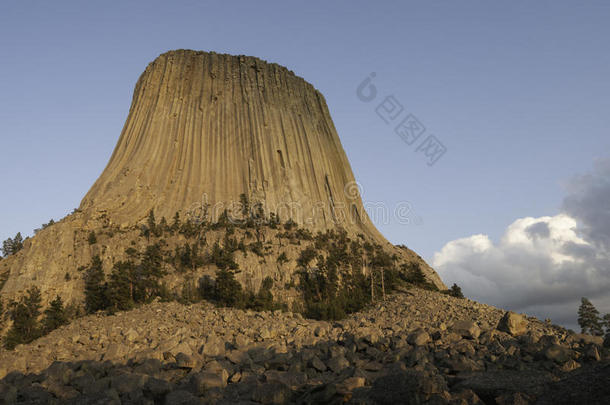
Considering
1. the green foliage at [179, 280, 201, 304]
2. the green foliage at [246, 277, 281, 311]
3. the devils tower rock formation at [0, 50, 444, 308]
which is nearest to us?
the green foliage at [246, 277, 281, 311]

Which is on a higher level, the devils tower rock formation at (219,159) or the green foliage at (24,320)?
the devils tower rock formation at (219,159)

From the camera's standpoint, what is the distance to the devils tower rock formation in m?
34.8

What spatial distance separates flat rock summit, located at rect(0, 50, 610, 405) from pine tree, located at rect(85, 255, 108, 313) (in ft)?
0.38

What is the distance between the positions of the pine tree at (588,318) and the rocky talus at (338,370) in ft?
72.9

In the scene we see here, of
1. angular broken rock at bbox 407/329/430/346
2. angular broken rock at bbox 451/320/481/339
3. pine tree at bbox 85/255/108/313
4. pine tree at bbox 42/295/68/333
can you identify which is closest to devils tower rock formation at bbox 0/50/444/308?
pine tree at bbox 85/255/108/313

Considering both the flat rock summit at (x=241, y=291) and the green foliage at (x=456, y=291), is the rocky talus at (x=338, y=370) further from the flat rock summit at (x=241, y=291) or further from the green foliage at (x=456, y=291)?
the green foliage at (x=456, y=291)

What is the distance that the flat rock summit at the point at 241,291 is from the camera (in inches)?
356

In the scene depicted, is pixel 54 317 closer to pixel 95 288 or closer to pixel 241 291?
pixel 95 288

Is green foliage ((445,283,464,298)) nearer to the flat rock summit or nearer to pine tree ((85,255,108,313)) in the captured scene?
the flat rock summit

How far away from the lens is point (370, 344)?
39.3ft

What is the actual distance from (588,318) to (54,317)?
37.4 metres

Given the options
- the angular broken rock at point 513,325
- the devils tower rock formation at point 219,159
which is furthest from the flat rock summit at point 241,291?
the devils tower rock formation at point 219,159

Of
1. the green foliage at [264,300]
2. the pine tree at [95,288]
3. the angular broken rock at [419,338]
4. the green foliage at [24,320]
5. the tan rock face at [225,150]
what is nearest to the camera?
the angular broken rock at [419,338]

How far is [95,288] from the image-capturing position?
2645 cm
